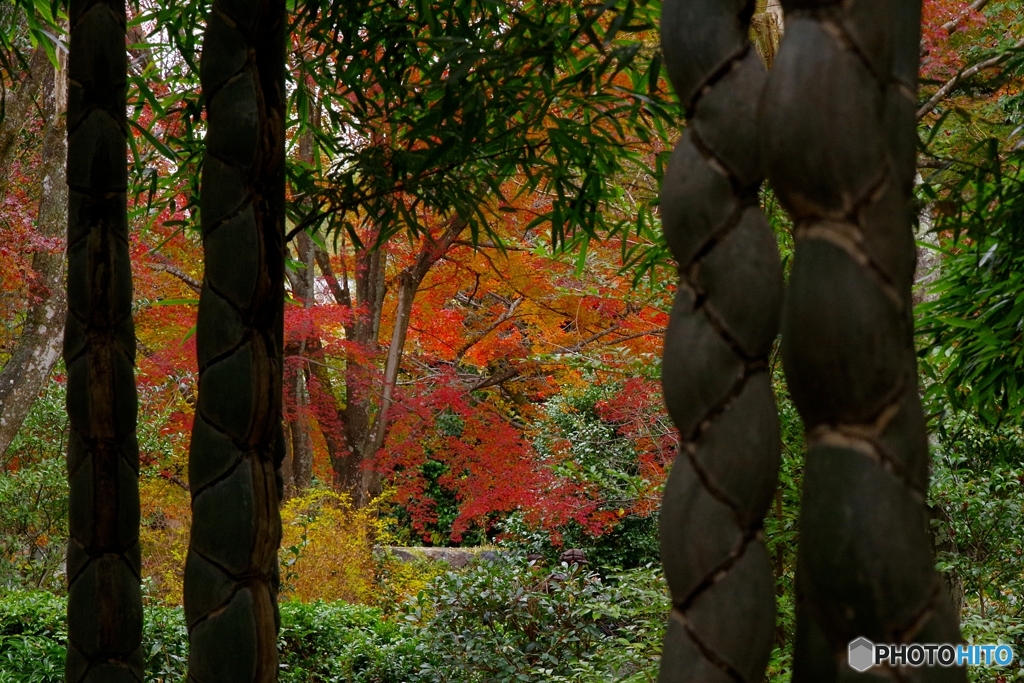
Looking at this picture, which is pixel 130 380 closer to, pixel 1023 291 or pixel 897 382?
pixel 897 382

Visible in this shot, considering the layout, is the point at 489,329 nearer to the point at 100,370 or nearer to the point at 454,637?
the point at 454,637

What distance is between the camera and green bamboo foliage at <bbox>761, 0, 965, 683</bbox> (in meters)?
0.63

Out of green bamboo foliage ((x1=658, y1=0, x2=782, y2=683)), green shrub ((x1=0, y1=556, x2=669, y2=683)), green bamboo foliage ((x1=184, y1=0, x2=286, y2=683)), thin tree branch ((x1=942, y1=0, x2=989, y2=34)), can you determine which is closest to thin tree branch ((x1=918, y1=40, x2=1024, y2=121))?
green bamboo foliage ((x1=658, y1=0, x2=782, y2=683))

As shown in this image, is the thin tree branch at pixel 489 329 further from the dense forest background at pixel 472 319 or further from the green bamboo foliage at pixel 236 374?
the green bamboo foliage at pixel 236 374

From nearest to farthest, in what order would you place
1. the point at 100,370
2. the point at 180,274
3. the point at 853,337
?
1. the point at 853,337
2. the point at 100,370
3. the point at 180,274

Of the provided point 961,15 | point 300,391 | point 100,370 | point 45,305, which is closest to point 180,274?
point 300,391

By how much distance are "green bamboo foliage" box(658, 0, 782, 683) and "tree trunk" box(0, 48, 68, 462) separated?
5049 mm

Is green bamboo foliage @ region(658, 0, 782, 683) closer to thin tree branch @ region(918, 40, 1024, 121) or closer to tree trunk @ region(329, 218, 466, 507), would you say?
thin tree branch @ region(918, 40, 1024, 121)

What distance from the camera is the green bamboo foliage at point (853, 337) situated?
0.63 metres

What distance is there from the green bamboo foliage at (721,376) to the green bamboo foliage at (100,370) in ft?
3.41

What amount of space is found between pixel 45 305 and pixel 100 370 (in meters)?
4.18

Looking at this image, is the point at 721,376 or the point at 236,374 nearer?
the point at 721,376

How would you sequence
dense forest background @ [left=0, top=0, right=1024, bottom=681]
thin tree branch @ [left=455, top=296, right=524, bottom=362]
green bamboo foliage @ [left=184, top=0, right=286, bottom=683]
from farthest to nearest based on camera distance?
thin tree branch @ [left=455, top=296, right=524, bottom=362]
dense forest background @ [left=0, top=0, right=1024, bottom=681]
green bamboo foliage @ [left=184, top=0, right=286, bottom=683]

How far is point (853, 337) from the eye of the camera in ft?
2.06
